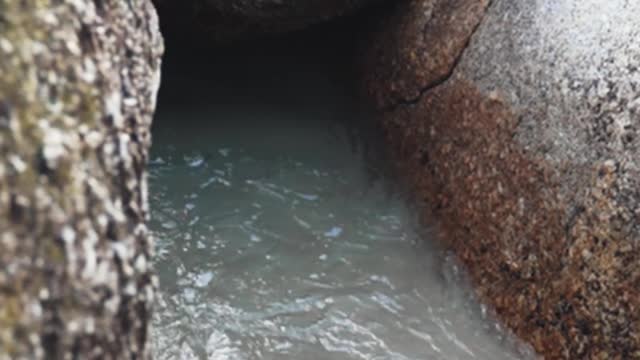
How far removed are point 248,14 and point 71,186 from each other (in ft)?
8.41

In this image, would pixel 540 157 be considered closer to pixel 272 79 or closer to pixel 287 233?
pixel 287 233

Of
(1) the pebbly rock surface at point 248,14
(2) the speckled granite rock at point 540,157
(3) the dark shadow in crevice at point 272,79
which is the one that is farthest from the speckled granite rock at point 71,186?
(3) the dark shadow in crevice at point 272,79

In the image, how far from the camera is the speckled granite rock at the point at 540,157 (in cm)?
279

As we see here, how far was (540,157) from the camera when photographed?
10.0 feet

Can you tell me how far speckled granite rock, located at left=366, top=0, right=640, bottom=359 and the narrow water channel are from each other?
0.18 m

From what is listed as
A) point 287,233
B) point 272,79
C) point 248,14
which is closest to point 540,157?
point 287,233

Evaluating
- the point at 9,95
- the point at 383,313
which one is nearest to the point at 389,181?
the point at 383,313

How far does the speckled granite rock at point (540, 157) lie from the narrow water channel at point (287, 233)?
0.58ft

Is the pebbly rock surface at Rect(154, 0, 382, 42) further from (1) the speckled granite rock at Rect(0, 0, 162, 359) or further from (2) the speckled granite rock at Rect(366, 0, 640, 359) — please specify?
(1) the speckled granite rock at Rect(0, 0, 162, 359)

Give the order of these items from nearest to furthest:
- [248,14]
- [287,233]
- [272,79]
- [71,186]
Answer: [71,186], [287,233], [248,14], [272,79]

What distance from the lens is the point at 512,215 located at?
124 inches

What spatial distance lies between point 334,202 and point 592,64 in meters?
1.23

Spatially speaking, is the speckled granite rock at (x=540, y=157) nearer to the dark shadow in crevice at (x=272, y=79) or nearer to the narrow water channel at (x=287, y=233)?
the narrow water channel at (x=287, y=233)


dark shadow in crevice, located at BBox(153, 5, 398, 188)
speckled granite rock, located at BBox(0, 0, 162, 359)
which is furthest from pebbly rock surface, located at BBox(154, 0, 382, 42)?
speckled granite rock, located at BBox(0, 0, 162, 359)
